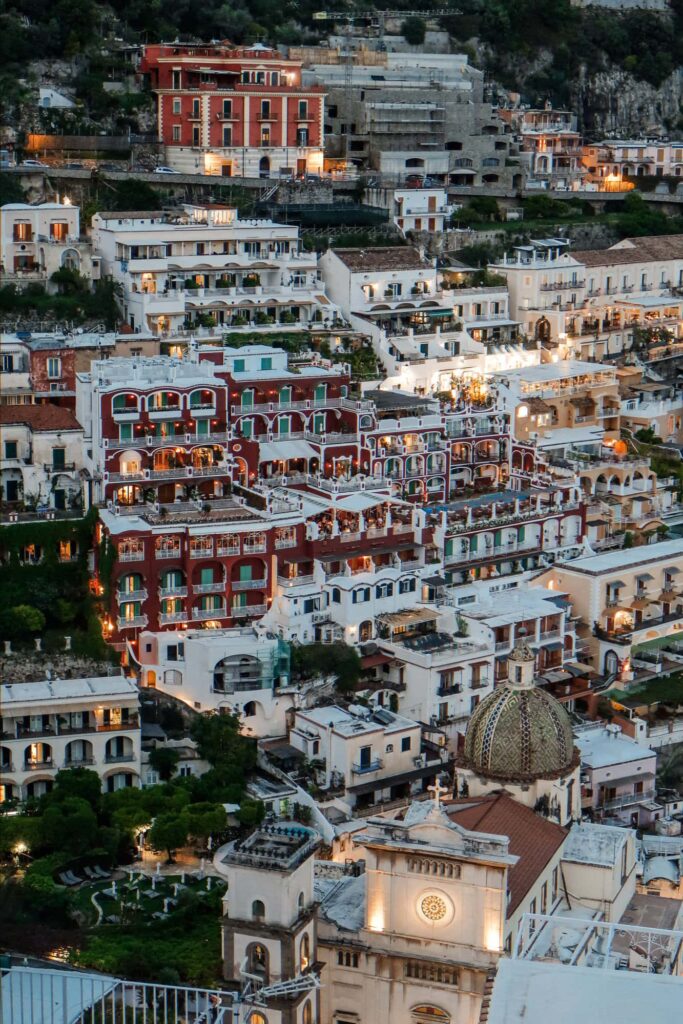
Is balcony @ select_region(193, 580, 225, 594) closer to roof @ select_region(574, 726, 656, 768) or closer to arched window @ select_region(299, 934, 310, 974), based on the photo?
roof @ select_region(574, 726, 656, 768)

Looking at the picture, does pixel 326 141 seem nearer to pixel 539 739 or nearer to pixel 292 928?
pixel 539 739

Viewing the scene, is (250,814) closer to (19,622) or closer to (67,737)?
(67,737)

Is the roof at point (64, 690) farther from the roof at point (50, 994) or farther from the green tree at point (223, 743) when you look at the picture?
the roof at point (50, 994)

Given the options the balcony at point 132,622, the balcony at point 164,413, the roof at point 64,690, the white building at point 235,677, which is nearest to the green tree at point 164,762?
the roof at point 64,690

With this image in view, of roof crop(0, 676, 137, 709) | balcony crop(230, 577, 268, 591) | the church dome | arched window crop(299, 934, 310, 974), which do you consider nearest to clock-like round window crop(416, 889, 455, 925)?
arched window crop(299, 934, 310, 974)

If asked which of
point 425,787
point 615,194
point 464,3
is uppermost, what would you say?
point 464,3

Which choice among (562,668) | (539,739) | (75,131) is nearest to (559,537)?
(562,668)
